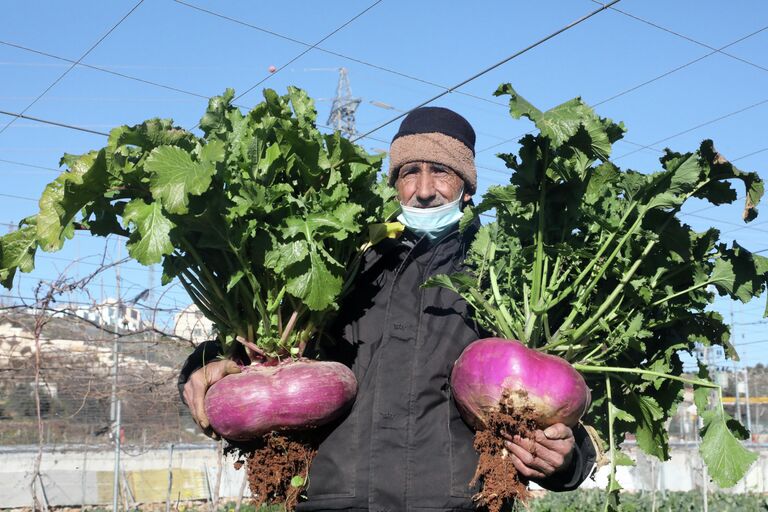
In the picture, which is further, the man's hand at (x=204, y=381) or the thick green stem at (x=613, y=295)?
the man's hand at (x=204, y=381)

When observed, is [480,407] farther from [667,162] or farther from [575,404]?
[667,162]

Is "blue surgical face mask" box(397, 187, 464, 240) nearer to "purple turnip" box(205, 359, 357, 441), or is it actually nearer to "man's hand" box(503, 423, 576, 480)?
"purple turnip" box(205, 359, 357, 441)

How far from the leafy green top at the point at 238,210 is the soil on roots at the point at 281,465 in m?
0.31

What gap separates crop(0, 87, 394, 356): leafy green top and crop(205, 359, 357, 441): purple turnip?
0.60 ft

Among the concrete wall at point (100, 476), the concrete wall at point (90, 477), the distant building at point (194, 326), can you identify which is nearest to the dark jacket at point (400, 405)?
the distant building at point (194, 326)

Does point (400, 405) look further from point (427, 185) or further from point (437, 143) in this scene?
point (437, 143)

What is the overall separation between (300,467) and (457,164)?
53.6 inches

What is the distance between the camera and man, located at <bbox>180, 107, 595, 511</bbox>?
248cm

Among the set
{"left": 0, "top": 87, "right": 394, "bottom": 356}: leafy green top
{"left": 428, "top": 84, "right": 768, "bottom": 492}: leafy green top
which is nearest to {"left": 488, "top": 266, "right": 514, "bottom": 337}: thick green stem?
{"left": 428, "top": 84, "right": 768, "bottom": 492}: leafy green top

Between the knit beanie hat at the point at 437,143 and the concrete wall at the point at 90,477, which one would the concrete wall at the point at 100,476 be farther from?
the knit beanie hat at the point at 437,143

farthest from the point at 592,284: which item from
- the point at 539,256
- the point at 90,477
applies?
the point at 90,477

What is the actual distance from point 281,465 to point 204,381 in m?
0.41

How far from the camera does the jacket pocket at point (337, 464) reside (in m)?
2.53

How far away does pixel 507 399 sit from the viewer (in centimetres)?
246
